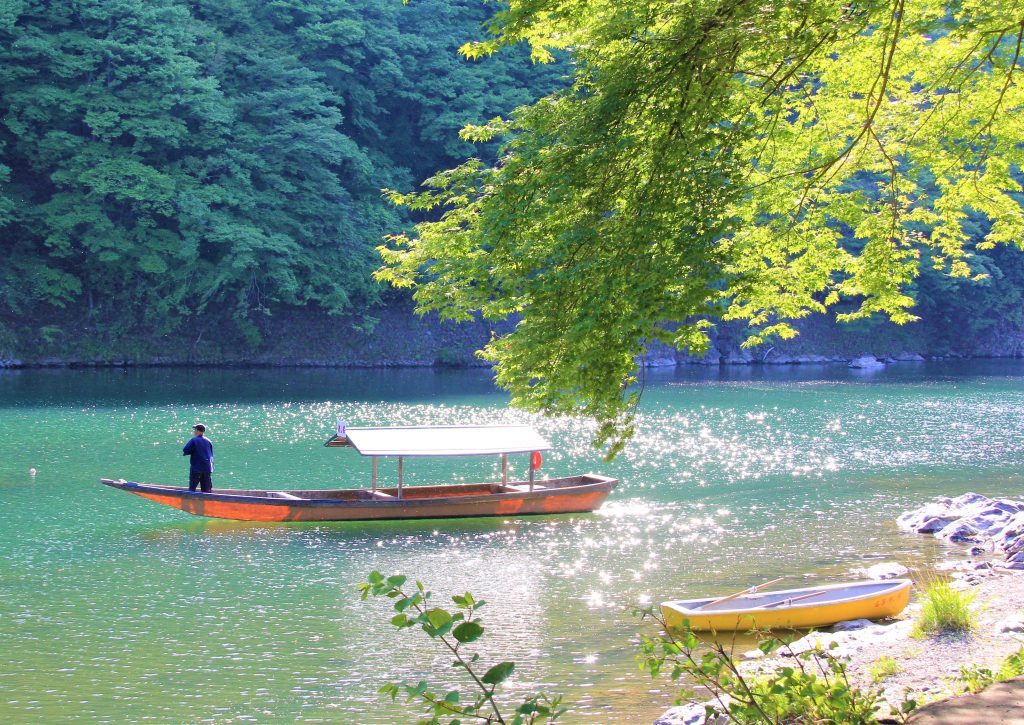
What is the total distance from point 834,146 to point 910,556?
9042 mm

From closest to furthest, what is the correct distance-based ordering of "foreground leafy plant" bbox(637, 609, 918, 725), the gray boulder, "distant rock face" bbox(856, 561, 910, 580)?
"foreground leafy plant" bbox(637, 609, 918, 725)
the gray boulder
"distant rock face" bbox(856, 561, 910, 580)

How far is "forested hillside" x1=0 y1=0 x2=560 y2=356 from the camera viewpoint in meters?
41.6

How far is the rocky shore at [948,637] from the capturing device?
868 centimetres

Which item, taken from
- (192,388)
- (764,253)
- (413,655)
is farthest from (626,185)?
(192,388)

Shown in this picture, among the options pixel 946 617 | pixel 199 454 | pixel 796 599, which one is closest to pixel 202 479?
pixel 199 454

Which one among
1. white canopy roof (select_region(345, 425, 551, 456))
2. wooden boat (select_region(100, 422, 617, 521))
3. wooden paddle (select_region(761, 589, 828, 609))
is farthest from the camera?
white canopy roof (select_region(345, 425, 551, 456))

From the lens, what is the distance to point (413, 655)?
1116 centimetres

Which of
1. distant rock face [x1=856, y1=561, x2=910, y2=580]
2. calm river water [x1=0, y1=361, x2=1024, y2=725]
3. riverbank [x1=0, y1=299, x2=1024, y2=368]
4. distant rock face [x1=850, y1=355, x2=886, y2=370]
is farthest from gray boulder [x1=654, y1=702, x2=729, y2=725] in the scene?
distant rock face [x1=850, y1=355, x2=886, y2=370]

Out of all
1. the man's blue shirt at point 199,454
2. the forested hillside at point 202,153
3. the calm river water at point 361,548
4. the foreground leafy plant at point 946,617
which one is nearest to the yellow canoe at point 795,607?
the calm river water at point 361,548

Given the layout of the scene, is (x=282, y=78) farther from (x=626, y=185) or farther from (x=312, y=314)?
(x=626, y=185)

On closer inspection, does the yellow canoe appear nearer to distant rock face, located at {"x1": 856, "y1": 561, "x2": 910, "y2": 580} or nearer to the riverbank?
distant rock face, located at {"x1": 856, "y1": 561, "x2": 910, "y2": 580}

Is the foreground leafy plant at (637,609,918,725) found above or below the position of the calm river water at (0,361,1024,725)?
above

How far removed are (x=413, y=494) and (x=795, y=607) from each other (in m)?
9.04

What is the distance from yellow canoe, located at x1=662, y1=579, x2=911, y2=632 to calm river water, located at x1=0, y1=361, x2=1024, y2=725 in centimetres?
86
